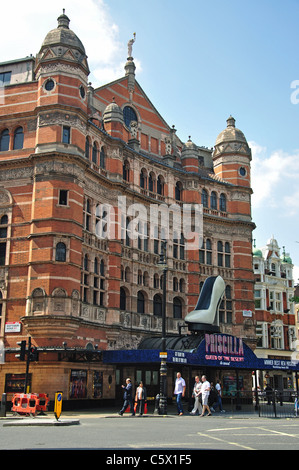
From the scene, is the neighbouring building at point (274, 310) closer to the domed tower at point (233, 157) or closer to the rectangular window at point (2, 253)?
the domed tower at point (233, 157)

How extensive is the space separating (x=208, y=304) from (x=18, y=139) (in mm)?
16782

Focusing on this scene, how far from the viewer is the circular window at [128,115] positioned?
45.0 m

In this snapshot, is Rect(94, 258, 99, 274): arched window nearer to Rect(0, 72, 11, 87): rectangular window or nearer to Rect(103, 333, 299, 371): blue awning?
Rect(103, 333, 299, 371): blue awning

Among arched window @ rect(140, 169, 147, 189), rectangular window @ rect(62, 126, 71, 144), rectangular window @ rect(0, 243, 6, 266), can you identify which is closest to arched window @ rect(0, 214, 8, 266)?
rectangular window @ rect(0, 243, 6, 266)

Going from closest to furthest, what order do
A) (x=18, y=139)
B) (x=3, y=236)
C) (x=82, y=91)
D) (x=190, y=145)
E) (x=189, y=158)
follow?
(x=3, y=236) < (x=18, y=139) < (x=82, y=91) < (x=189, y=158) < (x=190, y=145)

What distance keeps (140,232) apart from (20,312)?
12065 mm

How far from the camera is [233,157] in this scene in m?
50.6

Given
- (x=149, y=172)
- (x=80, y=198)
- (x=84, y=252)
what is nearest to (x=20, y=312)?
(x=84, y=252)

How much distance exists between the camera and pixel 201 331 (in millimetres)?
36531

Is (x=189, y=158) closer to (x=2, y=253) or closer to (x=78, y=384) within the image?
(x=2, y=253)

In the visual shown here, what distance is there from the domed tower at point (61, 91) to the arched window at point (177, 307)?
49.7 ft

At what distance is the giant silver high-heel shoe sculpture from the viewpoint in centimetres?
3647

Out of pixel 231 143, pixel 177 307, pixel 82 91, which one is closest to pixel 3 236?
pixel 82 91
